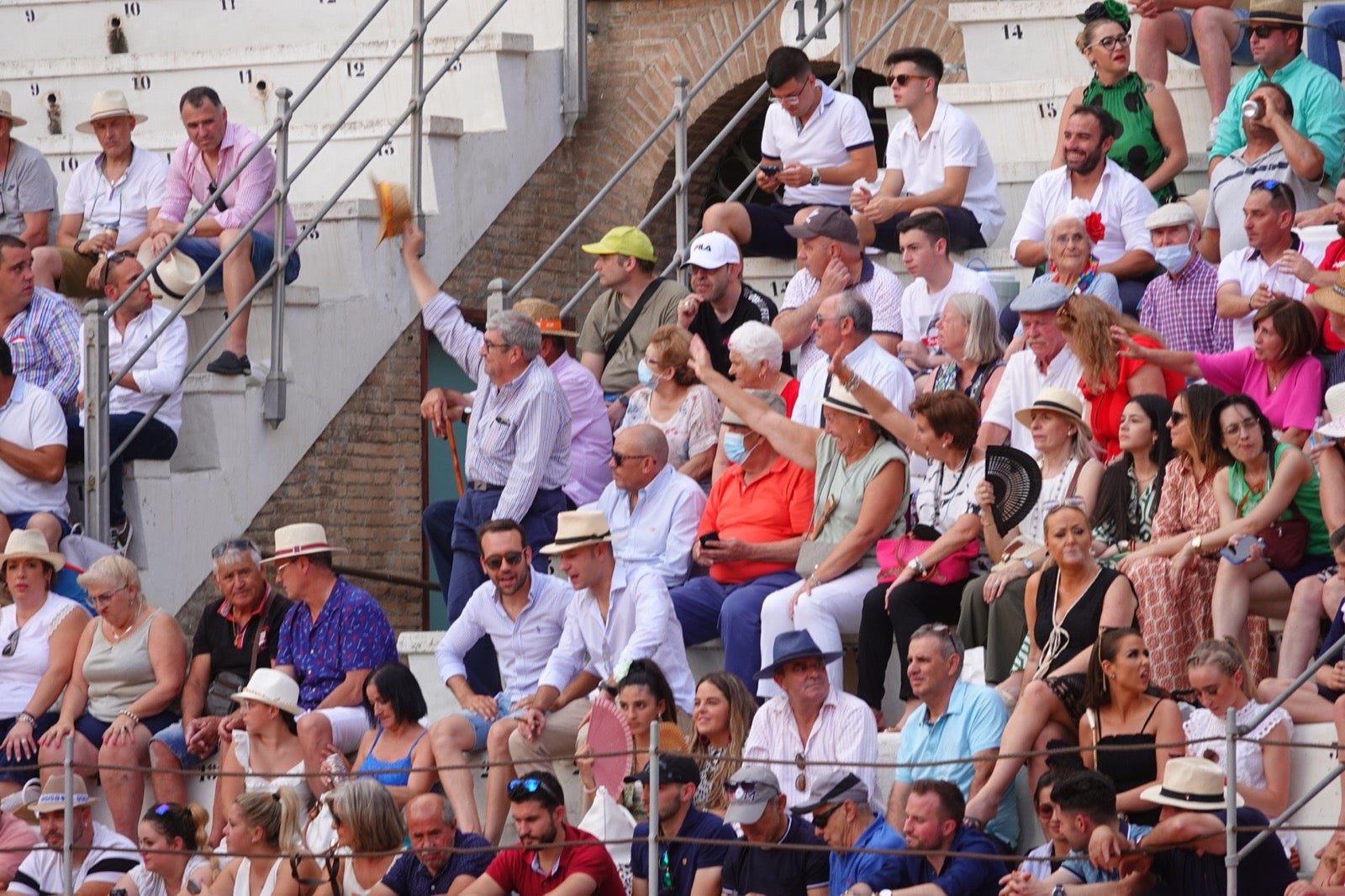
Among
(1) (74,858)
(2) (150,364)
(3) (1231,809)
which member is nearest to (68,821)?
(1) (74,858)

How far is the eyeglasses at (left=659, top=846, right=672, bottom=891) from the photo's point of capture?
866cm

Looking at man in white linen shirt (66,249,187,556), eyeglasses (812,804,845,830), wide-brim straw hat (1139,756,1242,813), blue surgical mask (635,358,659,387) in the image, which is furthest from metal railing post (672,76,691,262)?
wide-brim straw hat (1139,756,1242,813)

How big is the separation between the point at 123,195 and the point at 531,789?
17.4ft

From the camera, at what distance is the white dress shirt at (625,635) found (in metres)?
9.71

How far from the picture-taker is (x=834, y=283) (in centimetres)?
1139

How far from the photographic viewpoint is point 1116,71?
38.5 ft

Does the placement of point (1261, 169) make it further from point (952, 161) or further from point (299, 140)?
point (299, 140)

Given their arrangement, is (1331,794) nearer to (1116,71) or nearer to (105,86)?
(1116,71)

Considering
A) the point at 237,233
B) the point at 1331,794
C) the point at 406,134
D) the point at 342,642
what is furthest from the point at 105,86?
the point at 1331,794

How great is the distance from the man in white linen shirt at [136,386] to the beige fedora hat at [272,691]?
189cm

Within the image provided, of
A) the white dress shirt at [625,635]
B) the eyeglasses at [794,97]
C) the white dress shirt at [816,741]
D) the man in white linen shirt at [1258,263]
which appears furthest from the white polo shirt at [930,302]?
the white dress shirt at [816,741]

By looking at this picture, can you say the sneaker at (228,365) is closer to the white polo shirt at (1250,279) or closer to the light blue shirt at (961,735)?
the white polo shirt at (1250,279)

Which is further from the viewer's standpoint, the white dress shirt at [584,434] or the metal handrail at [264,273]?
the metal handrail at [264,273]

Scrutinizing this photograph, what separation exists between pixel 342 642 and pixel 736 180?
19.2ft
